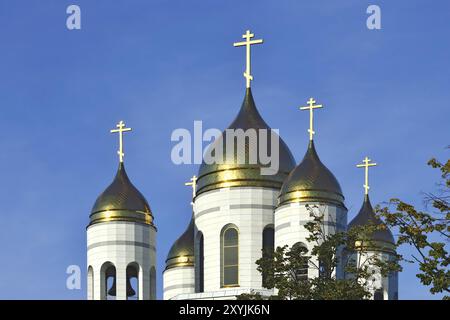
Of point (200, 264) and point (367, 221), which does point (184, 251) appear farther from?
A: point (367, 221)

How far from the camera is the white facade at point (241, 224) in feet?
132

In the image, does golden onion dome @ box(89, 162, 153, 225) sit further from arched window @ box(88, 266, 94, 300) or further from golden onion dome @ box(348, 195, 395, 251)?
golden onion dome @ box(348, 195, 395, 251)

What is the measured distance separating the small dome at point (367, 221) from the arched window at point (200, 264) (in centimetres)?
718

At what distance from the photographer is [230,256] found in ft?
133

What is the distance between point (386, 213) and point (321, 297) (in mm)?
5487

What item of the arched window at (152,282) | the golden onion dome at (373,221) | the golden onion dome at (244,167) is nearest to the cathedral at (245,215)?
the golden onion dome at (244,167)

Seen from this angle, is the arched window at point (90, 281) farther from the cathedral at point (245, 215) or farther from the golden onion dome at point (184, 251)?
the golden onion dome at point (184, 251)

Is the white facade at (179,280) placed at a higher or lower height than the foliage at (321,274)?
higher

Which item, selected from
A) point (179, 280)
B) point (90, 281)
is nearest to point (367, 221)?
point (179, 280)

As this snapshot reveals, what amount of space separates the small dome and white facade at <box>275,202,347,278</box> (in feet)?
21.1

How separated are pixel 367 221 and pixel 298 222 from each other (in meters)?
8.00

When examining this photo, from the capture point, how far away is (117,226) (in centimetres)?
4497
